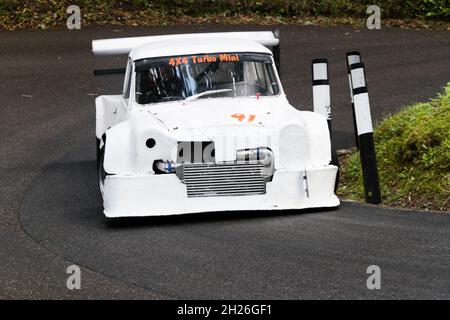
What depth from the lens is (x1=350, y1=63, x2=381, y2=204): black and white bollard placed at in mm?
9703

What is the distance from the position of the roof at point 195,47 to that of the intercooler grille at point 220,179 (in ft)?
5.96

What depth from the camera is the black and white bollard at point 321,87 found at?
10.7 m

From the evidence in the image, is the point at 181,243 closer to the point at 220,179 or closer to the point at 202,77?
the point at 220,179

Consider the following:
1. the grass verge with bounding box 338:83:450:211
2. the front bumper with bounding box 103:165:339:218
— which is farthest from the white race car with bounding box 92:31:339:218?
the grass verge with bounding box 338:83:450:211

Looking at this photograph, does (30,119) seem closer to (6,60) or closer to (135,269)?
(6,60)

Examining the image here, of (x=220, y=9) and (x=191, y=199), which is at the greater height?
(x=220, y=9)

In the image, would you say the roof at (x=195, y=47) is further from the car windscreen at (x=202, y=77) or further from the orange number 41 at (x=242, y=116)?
the orange number 41 at (x=242, y=116)

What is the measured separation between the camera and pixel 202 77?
34.6 feet

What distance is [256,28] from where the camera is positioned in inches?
798

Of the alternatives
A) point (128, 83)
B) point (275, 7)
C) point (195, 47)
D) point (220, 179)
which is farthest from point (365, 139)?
point (275, 7)

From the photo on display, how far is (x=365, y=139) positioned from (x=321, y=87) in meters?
1.16
